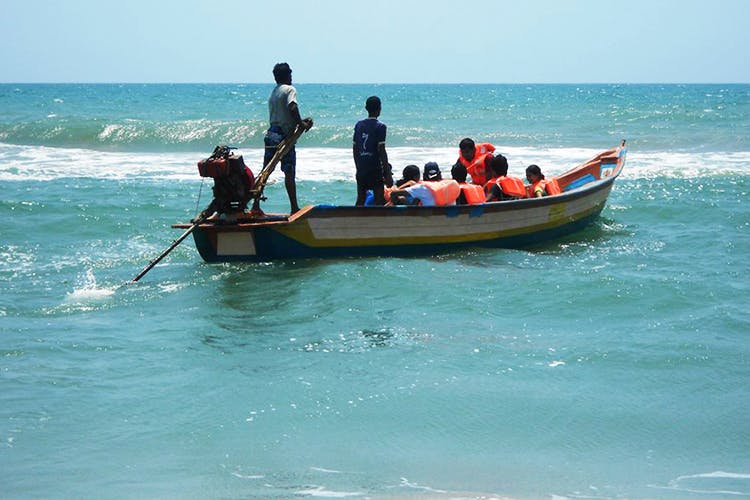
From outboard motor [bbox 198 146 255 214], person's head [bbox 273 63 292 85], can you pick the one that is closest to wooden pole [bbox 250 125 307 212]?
outboard motor [bbox 198 146 255 214]

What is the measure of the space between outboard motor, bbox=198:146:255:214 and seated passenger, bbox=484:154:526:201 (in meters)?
2.97

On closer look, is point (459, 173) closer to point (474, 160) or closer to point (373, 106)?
point (474, 160)

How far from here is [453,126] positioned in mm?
35469

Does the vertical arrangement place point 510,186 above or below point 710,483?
above

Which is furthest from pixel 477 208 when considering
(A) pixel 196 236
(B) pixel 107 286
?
(B) pixel 107 286

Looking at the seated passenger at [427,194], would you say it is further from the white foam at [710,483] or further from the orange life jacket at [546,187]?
the white foam at [710,483]

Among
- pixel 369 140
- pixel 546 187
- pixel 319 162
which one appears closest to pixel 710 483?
pixel 369 140

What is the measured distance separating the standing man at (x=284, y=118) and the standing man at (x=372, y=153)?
1.80 ft

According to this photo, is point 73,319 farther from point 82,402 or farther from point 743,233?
point 743,233

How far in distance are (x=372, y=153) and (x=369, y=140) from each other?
0.13 m

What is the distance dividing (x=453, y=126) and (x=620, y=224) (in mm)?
22904

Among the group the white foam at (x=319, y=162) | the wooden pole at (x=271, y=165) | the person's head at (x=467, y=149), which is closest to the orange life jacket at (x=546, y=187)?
the person's head at (x=467, y=149)

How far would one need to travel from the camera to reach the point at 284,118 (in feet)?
30.9

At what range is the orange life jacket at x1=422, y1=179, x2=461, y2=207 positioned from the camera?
390 inches
